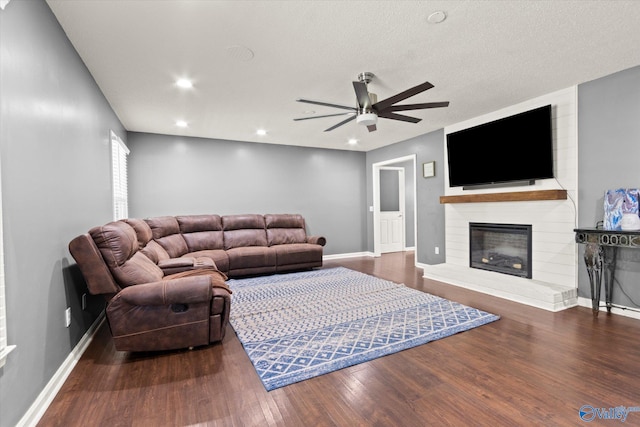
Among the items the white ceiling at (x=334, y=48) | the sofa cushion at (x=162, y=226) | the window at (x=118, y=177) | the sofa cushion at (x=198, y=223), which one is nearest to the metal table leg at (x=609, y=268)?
the white ceiling at (x=334, y=48)

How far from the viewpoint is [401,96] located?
2.63 metres

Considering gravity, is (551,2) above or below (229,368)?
above

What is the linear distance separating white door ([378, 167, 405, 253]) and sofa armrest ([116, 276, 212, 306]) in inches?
214

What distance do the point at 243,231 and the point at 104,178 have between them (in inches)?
101

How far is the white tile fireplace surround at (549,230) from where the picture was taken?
11.3ft

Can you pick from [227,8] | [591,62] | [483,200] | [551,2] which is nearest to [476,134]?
[483,200]

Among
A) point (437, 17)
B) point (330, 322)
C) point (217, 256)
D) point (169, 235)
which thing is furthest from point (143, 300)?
point (437, 17)

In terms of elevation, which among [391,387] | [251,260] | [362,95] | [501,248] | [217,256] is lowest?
[391,387]

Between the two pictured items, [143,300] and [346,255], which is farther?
[346,255]

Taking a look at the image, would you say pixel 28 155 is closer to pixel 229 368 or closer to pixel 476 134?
pixel 229 368

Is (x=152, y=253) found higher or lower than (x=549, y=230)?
lower

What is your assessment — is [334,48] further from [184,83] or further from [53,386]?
[53,386]

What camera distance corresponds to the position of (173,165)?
5.48 m

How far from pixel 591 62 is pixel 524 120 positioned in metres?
0.99
